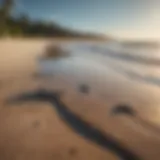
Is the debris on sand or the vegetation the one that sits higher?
the vegetation

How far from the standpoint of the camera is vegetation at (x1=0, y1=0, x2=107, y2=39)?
77 centimetres

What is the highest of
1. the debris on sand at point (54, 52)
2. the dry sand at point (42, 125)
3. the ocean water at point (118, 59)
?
the ocean water at point (118, 59)

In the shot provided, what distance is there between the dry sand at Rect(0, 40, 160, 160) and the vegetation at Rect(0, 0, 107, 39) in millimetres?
24

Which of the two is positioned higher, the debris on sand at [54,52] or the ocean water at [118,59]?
the ocean water at [118,59]

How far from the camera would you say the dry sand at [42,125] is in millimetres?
675

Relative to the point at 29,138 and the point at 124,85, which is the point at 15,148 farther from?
the point at 124,85

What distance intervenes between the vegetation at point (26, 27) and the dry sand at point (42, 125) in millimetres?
24

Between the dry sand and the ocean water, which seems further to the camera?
the ocean water

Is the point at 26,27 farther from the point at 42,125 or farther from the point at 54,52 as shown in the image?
the point at 42,125

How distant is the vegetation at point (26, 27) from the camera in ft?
2.52

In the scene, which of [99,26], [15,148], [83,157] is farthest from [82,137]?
[99,26]

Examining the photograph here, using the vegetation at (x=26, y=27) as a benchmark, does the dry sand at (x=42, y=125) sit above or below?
below

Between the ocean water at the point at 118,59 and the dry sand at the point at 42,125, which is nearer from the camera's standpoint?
the dry sand at the point at 42,125

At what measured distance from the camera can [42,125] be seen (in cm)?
71
